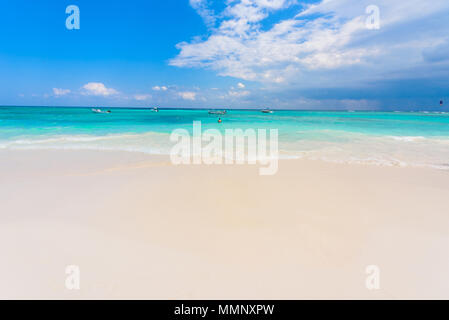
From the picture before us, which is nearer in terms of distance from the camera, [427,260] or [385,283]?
[385,283]

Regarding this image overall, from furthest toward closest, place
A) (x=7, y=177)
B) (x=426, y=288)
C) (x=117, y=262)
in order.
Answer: (x=7, y=177)
(x=117, y=262)
(x=426, y=288)

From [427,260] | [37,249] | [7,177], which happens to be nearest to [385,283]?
[427,260]

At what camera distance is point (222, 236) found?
141 inches

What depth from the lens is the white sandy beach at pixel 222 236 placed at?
8.68 feet

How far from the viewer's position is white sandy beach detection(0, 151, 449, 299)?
2.65m

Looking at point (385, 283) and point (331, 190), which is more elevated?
point (331, 190)

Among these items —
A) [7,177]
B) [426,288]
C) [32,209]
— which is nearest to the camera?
[426,288]

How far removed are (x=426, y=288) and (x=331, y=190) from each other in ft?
9.91

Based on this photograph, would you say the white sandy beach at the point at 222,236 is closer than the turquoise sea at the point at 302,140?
Yes

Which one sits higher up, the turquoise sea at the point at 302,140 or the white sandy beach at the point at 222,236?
the turquoise sea at the point at 302,140

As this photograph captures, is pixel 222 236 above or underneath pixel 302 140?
underneath

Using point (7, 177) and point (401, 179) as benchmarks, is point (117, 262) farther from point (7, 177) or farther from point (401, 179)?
point (401, 179)
